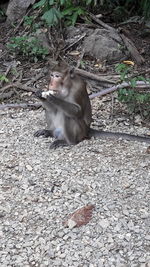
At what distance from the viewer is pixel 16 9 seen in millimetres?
8438

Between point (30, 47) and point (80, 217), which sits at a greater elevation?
point (30, 47)

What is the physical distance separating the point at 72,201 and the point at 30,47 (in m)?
3.45

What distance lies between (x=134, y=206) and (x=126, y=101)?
207 centimetres

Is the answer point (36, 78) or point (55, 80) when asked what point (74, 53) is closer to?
point (36, 78)

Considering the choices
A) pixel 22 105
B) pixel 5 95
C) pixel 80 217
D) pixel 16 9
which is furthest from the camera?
pixel 16 9

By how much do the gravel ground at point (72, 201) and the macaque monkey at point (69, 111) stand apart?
0.31ft

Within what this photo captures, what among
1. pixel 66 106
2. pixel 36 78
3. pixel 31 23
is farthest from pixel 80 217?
pixel 31 23

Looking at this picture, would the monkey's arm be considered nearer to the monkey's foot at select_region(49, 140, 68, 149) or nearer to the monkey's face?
the monkey's face

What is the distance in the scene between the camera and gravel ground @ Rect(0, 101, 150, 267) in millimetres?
3967

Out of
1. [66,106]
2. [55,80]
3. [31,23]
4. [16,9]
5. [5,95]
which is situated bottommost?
[5,95]

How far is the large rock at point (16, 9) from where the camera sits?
330 inches

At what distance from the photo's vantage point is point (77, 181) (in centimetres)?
484

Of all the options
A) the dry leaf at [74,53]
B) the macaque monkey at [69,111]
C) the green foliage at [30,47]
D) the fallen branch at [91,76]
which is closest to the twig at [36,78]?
the green foliage at [30,47]

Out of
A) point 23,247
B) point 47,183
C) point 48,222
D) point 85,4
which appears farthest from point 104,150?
point 85,4
